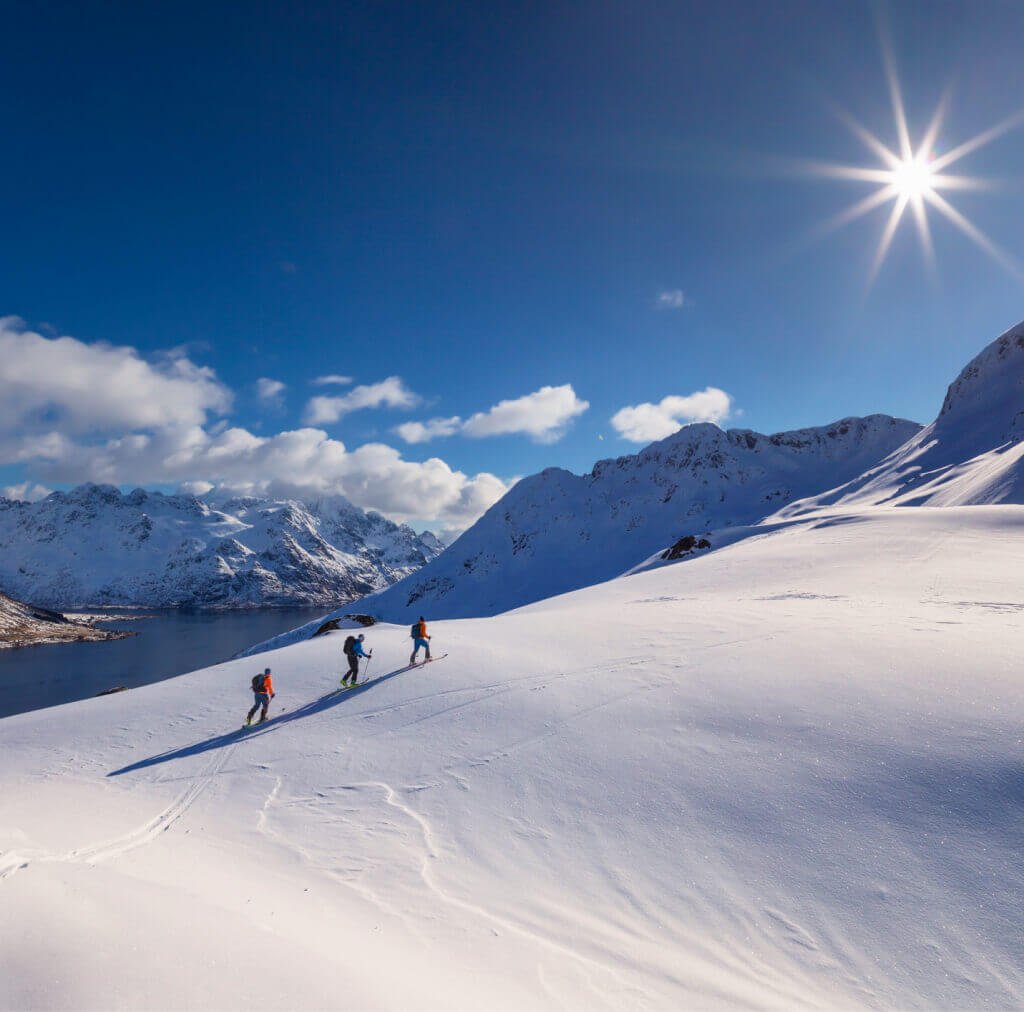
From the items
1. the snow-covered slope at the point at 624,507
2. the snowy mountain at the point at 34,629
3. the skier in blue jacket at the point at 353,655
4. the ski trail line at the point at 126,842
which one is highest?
the snow-covered slope at the point at 624,507

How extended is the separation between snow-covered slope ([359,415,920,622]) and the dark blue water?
40757mm

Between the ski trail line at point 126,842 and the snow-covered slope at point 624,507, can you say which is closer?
the ski trail line at point 126,842

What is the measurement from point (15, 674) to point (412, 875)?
114 metres

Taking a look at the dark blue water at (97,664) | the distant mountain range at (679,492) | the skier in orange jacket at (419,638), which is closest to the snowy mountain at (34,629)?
the dark blue water at (97,664)

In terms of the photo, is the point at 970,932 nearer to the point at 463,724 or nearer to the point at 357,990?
the point at 357,990

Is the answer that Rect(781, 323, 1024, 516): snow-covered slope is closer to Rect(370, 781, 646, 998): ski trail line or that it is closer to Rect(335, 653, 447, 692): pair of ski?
Rect(335, 653, 447, 692): pair of ski

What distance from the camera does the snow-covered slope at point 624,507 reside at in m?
133

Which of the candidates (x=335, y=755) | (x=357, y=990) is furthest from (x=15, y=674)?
(x=357, y=990)

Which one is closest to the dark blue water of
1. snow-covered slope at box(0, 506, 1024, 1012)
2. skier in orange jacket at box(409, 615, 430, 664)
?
skier in orange jacket at box(409, 615, 430, 664)

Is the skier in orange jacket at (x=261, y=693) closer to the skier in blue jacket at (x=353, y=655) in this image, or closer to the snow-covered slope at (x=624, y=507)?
the skier in blue jacket at (x=353, y=655)

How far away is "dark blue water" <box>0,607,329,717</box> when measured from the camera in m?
70.2

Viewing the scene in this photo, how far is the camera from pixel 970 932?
4707 millimetres

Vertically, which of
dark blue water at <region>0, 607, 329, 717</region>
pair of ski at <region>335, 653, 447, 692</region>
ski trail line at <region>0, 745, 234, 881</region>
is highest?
pair of ski at <region>335, 653, 447, 692</region>

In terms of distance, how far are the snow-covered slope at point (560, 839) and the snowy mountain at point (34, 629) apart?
468 ft
